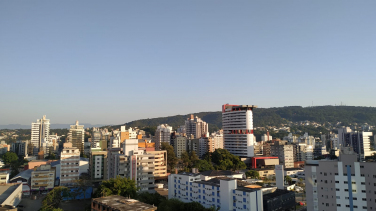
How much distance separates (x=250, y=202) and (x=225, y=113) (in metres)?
40.4

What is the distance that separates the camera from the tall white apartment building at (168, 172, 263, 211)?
71.6ft

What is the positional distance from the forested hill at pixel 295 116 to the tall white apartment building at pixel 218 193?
107153 millimetres

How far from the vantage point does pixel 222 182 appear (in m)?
23.2

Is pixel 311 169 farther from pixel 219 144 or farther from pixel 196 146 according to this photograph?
pixel 219 144

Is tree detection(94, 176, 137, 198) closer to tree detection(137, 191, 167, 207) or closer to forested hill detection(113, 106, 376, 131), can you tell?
tree detection(137, 191, 167, 207)

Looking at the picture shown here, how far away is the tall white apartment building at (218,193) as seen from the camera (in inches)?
859

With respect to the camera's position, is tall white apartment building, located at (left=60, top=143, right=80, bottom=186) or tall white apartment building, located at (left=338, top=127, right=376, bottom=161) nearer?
tall white apartment building, located at (left=60, top=143, right=80, bottom=186)

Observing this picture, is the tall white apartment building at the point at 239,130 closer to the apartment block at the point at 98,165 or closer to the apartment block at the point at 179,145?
the apartment block at the point at 179,145

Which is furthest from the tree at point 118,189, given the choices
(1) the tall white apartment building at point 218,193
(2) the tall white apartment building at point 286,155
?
(2) the tall white apartment building at point 286,155

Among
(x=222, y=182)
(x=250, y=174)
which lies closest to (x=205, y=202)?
(x=222, y=182)

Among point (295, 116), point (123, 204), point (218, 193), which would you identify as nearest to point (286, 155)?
point (218, 193)

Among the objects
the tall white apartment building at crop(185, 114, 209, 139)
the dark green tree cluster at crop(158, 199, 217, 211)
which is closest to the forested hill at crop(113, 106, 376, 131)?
the tall white apartment building at crop(185, 114, 209, 139)

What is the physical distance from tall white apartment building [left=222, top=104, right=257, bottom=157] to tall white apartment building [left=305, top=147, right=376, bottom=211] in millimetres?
33911

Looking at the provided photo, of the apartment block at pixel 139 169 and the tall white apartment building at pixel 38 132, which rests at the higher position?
the tall white apartment building at pixel 38 132
